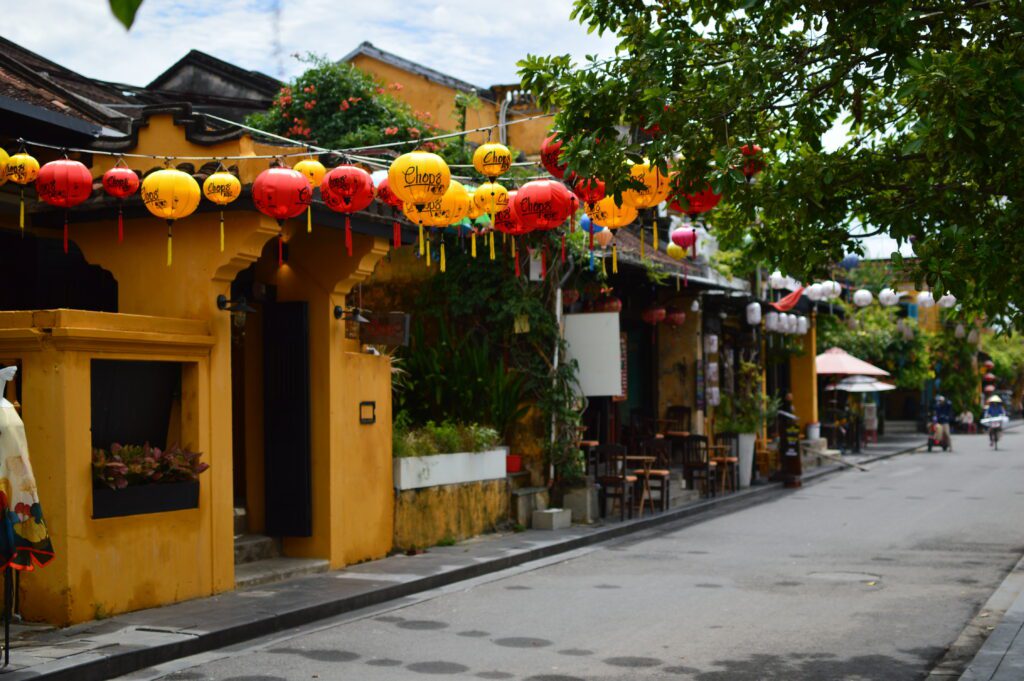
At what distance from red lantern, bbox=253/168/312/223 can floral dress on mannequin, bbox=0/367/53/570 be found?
2.91m

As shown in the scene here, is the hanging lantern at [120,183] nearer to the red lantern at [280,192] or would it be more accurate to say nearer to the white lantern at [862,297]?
the red lantern at [280,192]

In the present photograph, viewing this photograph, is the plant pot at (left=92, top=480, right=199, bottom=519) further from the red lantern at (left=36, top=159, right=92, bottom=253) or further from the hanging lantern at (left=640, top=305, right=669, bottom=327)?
the hanging lantern at (left=640, top=305, right=669, bottom=327)

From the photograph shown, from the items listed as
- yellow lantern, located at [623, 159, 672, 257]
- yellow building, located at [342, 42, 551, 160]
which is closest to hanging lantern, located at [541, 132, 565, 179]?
yellow lantern, located at [623, 159, 672, 257]

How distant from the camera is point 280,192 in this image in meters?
10.2

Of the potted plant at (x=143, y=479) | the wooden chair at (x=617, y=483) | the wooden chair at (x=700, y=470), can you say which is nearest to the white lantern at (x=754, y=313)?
the wooden chair at (x=700, y=470)

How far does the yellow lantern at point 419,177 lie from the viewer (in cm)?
966

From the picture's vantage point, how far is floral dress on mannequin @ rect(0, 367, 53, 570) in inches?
317

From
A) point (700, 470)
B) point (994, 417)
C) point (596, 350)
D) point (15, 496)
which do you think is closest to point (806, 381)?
point (994, 417)

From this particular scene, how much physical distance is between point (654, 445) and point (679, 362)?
4718 mm

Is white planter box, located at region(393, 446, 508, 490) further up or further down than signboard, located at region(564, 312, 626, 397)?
further down

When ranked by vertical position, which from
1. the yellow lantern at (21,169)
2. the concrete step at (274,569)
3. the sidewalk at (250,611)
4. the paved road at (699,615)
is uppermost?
the yellow lantern at (21,169)

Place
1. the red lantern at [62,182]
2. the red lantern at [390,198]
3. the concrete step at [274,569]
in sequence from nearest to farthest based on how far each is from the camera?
1. the red lantern at [62,182]
2. the red lantern at [390,198]
3. the concrete step at [274,569]

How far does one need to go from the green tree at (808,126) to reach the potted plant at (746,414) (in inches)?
569

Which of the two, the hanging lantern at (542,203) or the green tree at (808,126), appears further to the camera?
the hanging lantern at (542,203)
